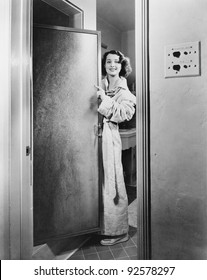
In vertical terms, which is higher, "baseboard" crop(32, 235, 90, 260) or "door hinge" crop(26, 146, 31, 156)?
"door hinge" crop(26, 146, 31, 156)

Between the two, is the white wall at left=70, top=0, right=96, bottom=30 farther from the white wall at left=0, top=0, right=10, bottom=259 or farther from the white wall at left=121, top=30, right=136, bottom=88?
the white wall at left=121, top=30, right=136, bottom=88

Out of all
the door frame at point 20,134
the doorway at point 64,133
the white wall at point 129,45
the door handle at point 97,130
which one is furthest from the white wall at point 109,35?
the door frame at point 20,134

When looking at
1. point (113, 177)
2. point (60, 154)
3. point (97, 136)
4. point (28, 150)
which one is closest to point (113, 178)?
point (113, 177)

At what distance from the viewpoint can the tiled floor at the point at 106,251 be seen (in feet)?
6.45

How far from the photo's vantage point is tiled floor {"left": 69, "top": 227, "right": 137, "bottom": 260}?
6.45ft

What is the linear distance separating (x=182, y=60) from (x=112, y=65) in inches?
59.0

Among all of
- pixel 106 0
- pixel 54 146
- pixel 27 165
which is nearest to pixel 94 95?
pixel 54 146

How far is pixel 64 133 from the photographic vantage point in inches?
76.5

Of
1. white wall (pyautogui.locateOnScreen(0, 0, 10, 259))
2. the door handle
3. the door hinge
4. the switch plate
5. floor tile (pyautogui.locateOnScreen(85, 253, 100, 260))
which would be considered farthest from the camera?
the door handle

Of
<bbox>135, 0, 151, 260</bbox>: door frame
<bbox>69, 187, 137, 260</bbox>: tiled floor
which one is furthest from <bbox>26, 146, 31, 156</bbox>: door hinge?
<bbox>69, 187, 137, 260</bbox>: tiled floor

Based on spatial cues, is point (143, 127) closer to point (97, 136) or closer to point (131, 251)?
point (97, 136)

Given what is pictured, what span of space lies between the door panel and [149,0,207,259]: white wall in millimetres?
1039

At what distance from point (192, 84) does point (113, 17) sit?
2653mm

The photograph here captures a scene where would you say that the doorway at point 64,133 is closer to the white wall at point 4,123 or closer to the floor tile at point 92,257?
the floor tile at point 92,257
